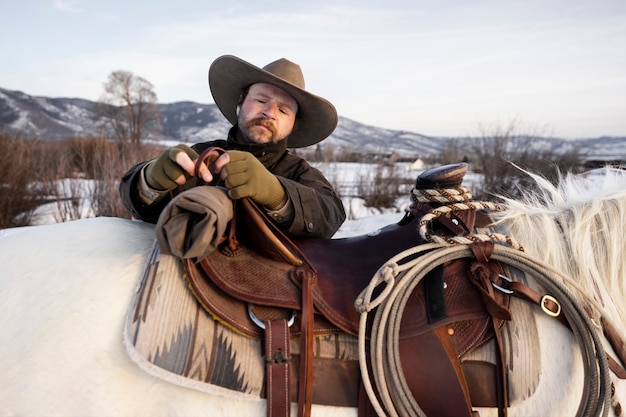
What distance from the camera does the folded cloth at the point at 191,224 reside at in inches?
37.3

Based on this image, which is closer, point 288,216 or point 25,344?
point 25,344

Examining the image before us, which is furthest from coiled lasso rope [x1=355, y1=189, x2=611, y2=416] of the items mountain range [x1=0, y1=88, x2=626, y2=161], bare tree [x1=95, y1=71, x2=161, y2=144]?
mountain range [x1=0, y1=88, x2=626, y2=161]

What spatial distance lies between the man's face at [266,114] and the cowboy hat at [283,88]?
4cm

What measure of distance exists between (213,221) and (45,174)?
6.52 meters

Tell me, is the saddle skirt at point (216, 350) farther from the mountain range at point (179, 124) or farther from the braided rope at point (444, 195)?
the mountain range at point (179, 124)

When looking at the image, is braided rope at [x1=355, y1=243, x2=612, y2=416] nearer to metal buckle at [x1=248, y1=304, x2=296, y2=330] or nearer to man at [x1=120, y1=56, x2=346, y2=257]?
metal buckle at [x1=248, y1=304, x2=296, y2=330]

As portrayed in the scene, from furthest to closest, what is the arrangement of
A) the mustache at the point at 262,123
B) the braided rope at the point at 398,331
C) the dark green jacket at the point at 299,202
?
the mustache at the point at 262,123, the dark green jacket at the point at 299,202, the braided rope at the point at 398,331

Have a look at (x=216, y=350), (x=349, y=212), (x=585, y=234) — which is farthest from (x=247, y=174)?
(x=349, y=212)

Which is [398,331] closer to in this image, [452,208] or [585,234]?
[452,208]

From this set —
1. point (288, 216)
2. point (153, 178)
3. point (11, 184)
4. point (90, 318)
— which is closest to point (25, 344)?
point (90, 318)

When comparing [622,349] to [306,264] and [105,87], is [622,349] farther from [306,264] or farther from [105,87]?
[105,87]

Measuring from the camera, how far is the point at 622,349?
1.02m

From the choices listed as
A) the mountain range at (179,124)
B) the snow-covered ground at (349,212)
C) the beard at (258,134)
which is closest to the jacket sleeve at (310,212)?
the beard at (258,134)

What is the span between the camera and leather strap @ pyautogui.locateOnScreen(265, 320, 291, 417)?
3.13ft
